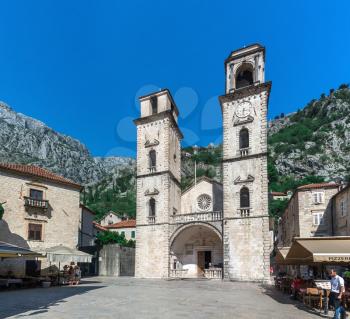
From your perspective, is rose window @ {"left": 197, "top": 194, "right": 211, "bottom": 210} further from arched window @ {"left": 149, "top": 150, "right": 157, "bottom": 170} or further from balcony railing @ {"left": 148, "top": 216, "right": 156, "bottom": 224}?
arched window @ {"left": 149, "top": 150, "right": 157, "bottom": 170}

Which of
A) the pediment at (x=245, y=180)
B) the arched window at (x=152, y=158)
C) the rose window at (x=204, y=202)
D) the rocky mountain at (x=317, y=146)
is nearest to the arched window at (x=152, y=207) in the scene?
the arched window at (x=152, y=158)

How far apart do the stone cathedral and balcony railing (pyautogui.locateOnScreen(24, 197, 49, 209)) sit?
9848 mm

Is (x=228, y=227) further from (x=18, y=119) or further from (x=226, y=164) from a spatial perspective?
(x=18, y=119)

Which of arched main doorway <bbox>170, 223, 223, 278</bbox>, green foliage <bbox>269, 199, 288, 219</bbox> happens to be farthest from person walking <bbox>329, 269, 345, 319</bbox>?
green foliage <bbox>269, 199, 288, 219</bbox>

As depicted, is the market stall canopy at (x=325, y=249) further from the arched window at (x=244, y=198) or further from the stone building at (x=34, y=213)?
the stone building at (x=34, y=213)

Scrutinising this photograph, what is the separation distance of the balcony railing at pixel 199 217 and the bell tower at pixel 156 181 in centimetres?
96

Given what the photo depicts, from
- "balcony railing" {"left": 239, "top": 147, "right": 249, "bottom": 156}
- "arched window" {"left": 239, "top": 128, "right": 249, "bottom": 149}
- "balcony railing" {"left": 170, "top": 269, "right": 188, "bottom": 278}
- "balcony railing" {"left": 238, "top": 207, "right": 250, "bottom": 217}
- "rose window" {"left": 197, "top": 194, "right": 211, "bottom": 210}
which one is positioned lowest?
"balcony railing" {"left": 170, "top": 269, "right": 188, "bottom": 278}

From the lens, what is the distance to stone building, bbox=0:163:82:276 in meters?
25.4

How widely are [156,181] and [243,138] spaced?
935 centimetres

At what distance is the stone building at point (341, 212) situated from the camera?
1117 inches

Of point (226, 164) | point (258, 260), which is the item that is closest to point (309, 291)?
point (258, 260)

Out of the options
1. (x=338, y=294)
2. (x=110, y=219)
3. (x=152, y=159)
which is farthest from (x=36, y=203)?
(x=110, y=219)

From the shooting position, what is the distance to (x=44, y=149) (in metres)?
104

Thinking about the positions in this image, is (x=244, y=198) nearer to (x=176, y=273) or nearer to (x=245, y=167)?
(x=245, y=167)
